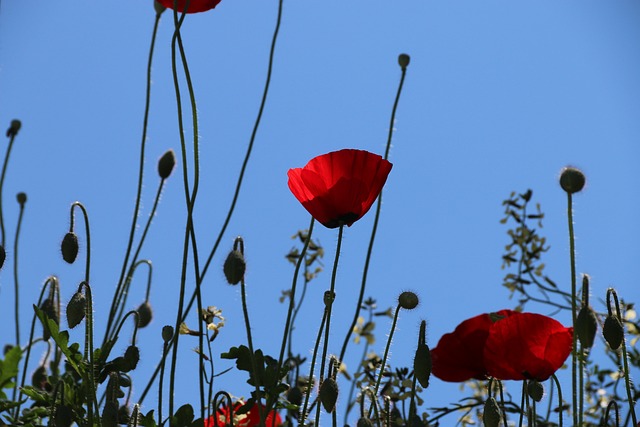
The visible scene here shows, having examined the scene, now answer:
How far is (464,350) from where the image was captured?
4.89 feet

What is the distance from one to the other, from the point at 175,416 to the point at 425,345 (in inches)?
12.5

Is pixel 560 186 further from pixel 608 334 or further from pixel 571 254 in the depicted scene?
pixel 608 334

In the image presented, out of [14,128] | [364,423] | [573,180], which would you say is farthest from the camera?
[14,128]

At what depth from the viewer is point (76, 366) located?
125 cm

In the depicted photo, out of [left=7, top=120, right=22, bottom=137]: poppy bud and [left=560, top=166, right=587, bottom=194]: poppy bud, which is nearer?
[left=560, top=166, right=587, bottom=194]: poppy bud

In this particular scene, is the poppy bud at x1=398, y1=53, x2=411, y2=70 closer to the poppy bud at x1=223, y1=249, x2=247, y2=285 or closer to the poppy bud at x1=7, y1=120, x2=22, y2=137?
the poppy bud at x1=223, y1=249, x2=247, y2=285

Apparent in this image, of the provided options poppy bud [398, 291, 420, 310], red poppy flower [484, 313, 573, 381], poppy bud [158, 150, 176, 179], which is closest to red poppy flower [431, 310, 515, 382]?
red poppy flower [484, 313, 573, 381]

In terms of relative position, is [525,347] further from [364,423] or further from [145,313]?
[145,313]

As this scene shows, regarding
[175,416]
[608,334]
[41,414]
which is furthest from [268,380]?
[608,334]

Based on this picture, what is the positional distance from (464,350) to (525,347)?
0.50 ft

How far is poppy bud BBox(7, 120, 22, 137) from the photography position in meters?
2.09

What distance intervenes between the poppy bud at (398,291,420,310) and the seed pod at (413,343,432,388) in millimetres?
83

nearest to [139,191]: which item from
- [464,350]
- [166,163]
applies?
[166,163]

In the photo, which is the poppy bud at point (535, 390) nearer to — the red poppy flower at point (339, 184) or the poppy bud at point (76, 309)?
the red poppy flower at point (339, 184)
